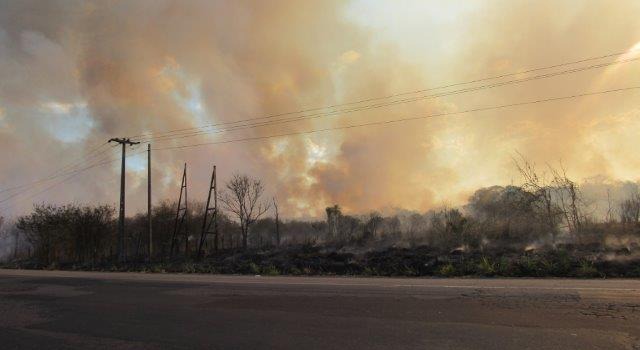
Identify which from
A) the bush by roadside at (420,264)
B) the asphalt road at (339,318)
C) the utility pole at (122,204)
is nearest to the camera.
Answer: the asphalt road at (339,318)

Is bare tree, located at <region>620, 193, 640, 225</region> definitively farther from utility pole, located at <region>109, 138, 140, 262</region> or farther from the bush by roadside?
utility pole, located at <region>109, 138, 140, 262</region>

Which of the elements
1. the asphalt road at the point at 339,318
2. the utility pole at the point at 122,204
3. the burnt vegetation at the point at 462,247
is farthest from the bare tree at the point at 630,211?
the utility pole at the point at 122,204

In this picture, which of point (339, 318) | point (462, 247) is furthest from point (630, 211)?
point (339, 318)

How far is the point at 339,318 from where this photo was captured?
30.1 feet

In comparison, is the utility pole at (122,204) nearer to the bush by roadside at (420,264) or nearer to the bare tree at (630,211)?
the bush by roadside at (420,264)

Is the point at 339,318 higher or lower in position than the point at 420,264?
lower

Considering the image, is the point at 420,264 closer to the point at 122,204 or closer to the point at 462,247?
the point at 462,247

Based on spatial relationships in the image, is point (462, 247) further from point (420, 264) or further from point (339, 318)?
point (339, 318)

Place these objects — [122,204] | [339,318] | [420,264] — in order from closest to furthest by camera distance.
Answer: [339,318], [420,264], [122,204]

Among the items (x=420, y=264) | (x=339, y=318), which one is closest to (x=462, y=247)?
(x=420, y=264)

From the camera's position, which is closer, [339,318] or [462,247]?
[339,318]

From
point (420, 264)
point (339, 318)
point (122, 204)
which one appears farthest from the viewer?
point (122, 204)

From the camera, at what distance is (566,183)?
93.5 ft

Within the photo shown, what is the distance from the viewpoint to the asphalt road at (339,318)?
736 cm
